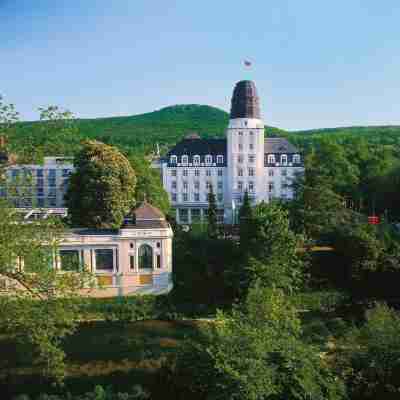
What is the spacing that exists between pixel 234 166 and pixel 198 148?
4.42 m

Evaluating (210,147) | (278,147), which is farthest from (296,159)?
(210,147)

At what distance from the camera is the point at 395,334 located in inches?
541

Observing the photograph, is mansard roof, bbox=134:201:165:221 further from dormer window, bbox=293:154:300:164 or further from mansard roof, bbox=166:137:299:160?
dormer window, bbox=293:154:300:164

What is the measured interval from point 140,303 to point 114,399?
1243 centimetres

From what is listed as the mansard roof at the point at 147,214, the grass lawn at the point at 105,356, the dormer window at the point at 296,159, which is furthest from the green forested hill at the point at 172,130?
the grass lawn at the point at 105,356

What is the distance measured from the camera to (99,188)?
31.7m

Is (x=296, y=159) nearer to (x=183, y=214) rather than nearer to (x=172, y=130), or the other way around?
(x=183, y=214)

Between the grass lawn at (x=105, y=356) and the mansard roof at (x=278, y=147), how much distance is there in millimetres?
28567

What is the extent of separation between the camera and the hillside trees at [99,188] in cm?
3159

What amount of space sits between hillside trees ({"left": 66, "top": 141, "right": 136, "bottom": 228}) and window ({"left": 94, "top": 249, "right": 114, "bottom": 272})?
17.5 ft

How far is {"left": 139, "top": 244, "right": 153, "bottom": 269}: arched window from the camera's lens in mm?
26948

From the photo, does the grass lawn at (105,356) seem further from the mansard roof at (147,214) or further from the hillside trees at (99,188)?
the hillside trees at (99,188)

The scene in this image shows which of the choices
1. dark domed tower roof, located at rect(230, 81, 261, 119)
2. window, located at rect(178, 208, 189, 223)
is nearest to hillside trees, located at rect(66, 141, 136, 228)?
window, located at rect(178, 208, 189, 223)

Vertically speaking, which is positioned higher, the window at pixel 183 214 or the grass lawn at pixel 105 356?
the window at pixel 183 214
